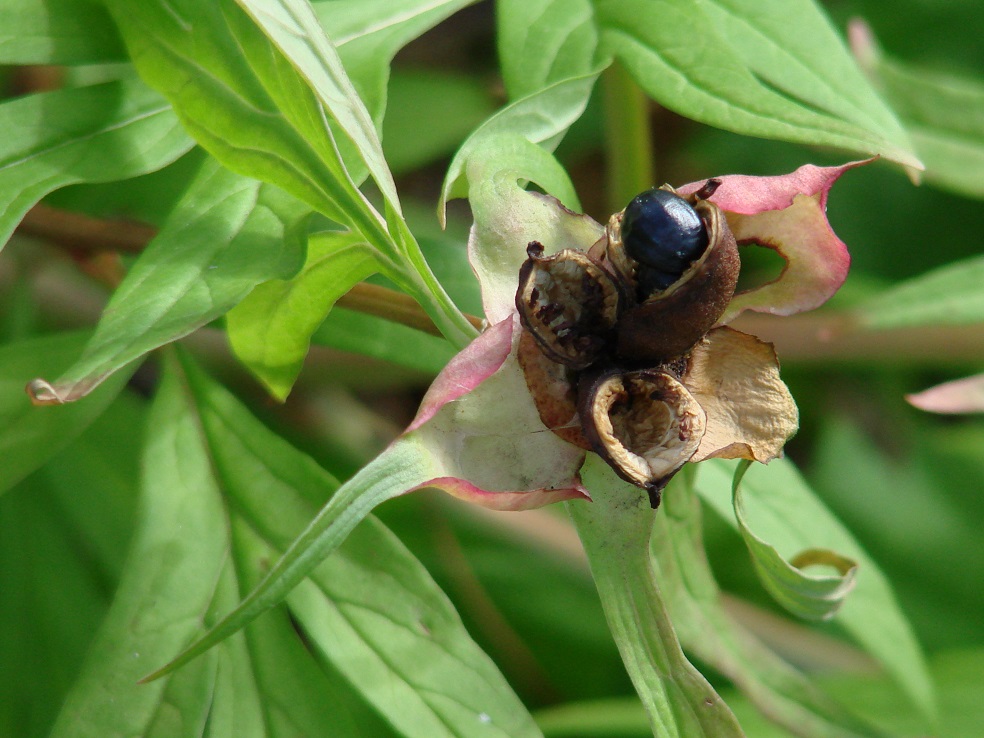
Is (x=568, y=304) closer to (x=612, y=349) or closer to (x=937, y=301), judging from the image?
(x=612, y=349)

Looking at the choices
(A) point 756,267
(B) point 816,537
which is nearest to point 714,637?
(B) point 816,537

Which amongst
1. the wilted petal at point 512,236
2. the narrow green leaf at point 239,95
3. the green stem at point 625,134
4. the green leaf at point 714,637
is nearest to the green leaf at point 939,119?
the green stem at point 625,134

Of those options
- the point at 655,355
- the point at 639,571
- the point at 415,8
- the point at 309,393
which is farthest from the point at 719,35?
the point at 309,393

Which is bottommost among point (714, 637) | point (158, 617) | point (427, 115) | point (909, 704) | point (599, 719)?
point (909, 704)

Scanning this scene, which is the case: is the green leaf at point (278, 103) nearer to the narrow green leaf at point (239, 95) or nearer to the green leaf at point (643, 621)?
the narrow green leaf at point (239, 95)

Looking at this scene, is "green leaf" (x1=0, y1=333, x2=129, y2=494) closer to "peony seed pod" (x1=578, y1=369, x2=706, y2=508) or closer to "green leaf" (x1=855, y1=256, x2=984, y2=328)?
"peony seed pod" (x1=578, y1=369, x2=706, y2=508)

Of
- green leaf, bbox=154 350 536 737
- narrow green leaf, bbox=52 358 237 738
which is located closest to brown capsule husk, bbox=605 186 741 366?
green leaf, bbox=154 350 536 737
